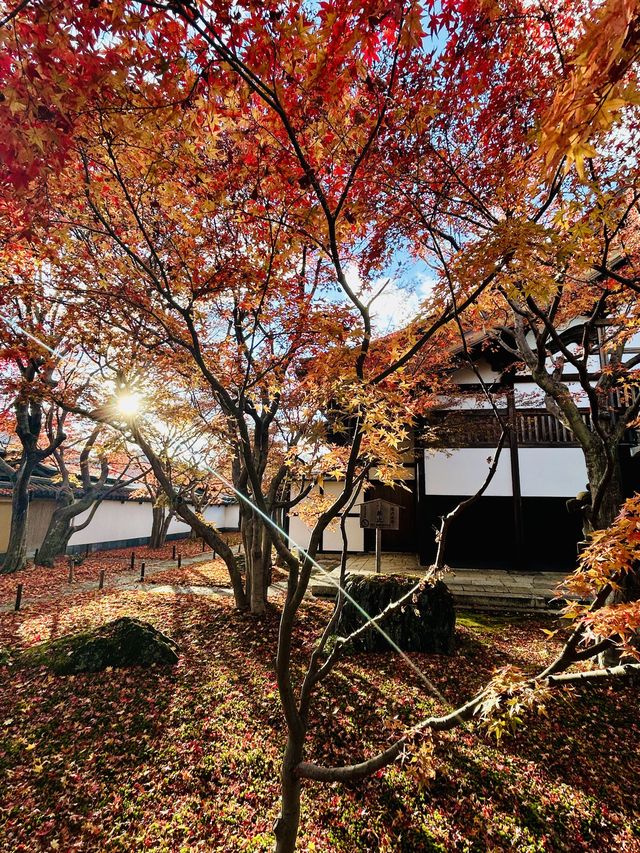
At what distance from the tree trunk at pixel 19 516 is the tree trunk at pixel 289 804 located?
14974mm

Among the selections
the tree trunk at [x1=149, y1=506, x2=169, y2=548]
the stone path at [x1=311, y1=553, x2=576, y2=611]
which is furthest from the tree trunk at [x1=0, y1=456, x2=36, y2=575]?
the stone path at [x1=311, y1=553, x2=576, y2=611]

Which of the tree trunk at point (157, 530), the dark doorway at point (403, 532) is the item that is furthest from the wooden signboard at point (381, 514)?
the tree trunk at point (157, 530)

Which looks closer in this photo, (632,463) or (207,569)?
(632,463)

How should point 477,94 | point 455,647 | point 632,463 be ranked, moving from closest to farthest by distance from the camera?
point 477,94, point 455,647, point 632,463

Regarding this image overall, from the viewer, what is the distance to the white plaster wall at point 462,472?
1195 cm

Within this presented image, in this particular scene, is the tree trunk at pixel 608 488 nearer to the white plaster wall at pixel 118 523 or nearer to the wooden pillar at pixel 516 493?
the wooden pillar at pixel 516 493

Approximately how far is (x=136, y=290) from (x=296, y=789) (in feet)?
18.1

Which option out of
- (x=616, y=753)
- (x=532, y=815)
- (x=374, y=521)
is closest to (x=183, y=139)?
(x=532, y=815)

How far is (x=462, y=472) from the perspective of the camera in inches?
480

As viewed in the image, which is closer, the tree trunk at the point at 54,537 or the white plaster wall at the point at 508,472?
the white plaster wall at the point at 508,472

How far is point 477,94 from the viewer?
4062mm

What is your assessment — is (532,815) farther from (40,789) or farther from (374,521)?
(374,521)

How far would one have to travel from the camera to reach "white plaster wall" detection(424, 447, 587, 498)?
1156 cm

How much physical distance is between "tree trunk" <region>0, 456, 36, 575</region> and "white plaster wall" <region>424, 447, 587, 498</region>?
14.4 meters
